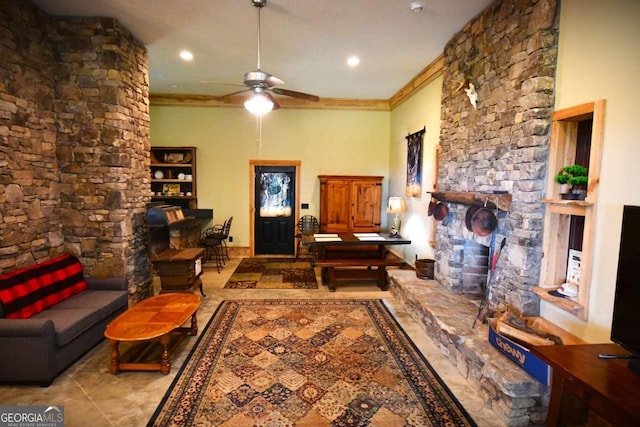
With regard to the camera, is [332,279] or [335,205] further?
[335,205]

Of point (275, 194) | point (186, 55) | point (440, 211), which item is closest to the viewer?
point (440, 211)

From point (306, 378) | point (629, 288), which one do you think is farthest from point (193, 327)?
point (629, 288)

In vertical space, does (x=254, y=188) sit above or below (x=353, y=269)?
above

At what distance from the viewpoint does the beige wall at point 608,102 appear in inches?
77.8

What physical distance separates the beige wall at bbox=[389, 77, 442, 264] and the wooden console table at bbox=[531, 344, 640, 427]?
3.10 metres

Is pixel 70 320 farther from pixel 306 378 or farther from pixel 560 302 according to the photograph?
pixel 560 302

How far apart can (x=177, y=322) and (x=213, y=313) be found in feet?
4.06

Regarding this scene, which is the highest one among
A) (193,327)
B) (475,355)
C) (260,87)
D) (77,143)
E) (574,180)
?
(260,87)

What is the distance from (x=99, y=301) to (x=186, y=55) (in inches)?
136

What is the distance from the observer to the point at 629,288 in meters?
1.72

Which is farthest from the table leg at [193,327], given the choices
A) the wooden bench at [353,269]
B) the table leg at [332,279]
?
the table leg at [332,279]

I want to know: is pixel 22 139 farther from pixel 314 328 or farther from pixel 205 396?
pixel 314 328

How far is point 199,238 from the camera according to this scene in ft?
22.3

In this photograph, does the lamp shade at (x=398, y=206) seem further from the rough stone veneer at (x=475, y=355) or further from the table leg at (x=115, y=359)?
the table leg at (x=115, y=359)
